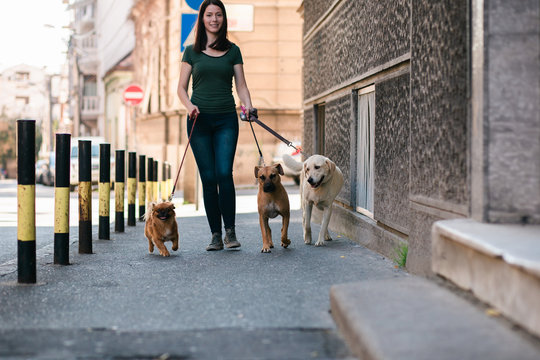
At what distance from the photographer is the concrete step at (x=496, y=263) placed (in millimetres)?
2914

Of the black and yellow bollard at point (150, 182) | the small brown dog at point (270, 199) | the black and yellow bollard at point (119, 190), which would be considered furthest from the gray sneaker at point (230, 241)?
the black and yellow bollard at point (150, 182)

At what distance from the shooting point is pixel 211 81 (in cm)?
698

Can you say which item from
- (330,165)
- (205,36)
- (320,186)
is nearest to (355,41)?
(330,165)

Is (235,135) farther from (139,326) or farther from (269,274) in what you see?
(139,326)

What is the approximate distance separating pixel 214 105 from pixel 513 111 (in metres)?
3.45

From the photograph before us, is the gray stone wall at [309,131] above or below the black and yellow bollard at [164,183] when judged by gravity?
above

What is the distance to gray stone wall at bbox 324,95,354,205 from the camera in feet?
28.7

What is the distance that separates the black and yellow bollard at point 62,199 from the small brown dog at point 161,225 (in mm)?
833

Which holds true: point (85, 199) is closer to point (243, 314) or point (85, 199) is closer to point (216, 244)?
point (216, 244)

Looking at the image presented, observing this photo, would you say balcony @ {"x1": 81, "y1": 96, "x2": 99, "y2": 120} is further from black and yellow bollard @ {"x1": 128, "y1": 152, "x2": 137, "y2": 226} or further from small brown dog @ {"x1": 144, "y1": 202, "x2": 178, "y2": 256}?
small brown dog @ {"x1": 144, "y1": 202, "x2": 178, "y2": 256}

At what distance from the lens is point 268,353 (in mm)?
3342

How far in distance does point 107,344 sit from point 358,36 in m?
5.30

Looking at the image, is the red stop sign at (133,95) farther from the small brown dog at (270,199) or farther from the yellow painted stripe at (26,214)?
the yellow painted stripe at (26,214)

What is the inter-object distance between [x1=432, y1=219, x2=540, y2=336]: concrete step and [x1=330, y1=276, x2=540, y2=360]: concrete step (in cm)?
8
